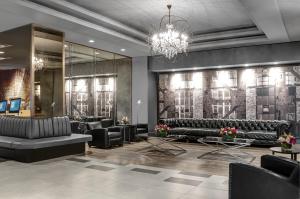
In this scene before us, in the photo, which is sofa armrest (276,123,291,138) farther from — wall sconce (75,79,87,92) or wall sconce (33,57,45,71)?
wall sconce (33,57,45,71)

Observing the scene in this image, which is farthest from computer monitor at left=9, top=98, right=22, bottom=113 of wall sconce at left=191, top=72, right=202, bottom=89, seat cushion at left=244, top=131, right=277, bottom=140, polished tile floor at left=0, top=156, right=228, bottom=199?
seat cushion at left=244, top=131, right=277, bottom=140

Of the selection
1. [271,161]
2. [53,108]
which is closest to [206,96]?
[53,108]

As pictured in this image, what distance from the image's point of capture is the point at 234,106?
31.1 ft

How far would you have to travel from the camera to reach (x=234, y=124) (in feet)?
29.4

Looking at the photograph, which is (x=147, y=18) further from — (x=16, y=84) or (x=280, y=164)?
(x=280, y=164)

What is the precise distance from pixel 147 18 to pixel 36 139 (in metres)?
4.08

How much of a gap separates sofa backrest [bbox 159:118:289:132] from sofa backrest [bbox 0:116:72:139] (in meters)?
4.16

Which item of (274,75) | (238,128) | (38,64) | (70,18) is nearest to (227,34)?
(274,75)

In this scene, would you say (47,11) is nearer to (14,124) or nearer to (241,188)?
(14,124)

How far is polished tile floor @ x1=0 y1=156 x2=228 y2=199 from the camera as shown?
3.82 metres

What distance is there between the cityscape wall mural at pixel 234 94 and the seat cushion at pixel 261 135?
119 cm

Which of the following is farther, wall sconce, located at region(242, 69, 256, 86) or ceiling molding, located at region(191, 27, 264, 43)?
wall sconce, located at region(242, 69, 256, 86)

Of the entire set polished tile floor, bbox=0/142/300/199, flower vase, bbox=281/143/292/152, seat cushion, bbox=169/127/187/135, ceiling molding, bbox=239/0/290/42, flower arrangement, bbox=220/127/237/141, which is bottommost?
polished tile floor, bbox=0/142/300/199

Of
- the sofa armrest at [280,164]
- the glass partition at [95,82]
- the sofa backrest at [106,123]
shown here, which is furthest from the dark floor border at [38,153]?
the sofa armrest at [280,164]
